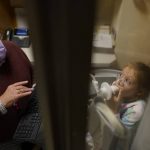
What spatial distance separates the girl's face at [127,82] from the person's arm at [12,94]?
Result: 361mm

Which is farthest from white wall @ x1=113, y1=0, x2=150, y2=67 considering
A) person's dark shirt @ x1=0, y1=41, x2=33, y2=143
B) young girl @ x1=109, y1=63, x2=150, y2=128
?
person's dark shirt @ x1=0, y1=41, x2=33, y2=143

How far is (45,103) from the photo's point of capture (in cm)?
25

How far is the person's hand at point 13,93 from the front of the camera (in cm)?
121

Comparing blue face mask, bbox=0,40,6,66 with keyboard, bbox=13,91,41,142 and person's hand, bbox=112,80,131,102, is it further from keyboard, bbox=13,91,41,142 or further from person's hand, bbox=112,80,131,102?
person's hand, bbox=112,80,131,102

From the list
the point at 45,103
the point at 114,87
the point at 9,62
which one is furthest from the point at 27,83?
the point at 45,103

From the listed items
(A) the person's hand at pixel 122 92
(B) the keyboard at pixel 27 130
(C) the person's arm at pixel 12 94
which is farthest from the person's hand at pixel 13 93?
(A) the person's hand at pixel 122 92

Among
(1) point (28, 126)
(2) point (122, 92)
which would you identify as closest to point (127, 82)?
(2) point (122, 92)

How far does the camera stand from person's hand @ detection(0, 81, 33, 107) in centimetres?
121

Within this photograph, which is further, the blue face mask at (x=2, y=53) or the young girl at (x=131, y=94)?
the blue face mask at (x=2, y=53)

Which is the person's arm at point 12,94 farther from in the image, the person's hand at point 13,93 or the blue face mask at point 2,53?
the blue face mask at point 2,53

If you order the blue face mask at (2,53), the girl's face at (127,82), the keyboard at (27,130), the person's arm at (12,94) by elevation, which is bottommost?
the keyboard at (27,130)

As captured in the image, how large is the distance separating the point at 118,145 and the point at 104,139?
0.24 ft

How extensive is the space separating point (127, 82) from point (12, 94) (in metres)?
0.46

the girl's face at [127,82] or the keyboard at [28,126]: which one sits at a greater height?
the girl's face at [127,82]
